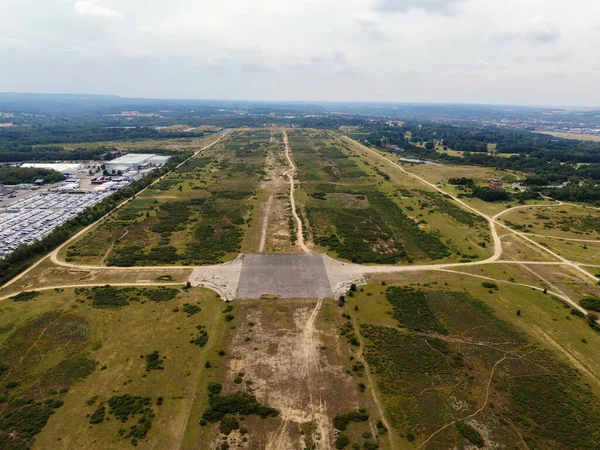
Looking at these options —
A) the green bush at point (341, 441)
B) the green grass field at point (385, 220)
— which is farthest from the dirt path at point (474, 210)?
the green bush at point (341, 441)

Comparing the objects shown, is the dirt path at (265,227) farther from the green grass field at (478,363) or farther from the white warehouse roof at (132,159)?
the white warehouse roof at (132,159)

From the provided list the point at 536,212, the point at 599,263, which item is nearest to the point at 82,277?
the point at 599,263

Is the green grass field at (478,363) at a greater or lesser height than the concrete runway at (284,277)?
lesser

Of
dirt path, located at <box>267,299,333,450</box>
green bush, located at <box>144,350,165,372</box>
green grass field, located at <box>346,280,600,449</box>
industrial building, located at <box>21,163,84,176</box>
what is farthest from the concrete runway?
industrial building, located at <box>21,163,84,176</box>

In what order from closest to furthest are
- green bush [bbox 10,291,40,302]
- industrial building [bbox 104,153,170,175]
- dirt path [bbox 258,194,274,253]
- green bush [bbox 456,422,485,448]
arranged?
1. green bush [bbox 456,422,485,448]
2. green bush [bbox 10,291,40,302]
3. dirt path [bbox 258,194,274,253]
4. industrial building [bbox 104,153,170,175]

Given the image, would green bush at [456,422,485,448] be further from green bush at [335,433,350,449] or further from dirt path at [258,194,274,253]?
dirt path at [258,194,274,253]

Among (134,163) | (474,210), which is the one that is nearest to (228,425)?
(474,210)
